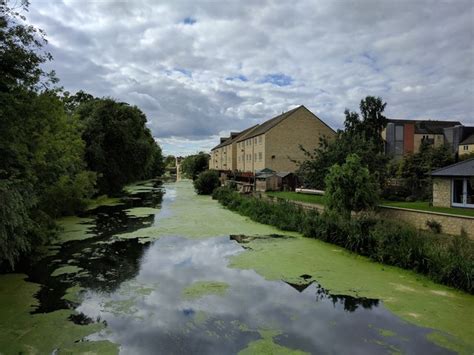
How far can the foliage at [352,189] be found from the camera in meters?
15.4

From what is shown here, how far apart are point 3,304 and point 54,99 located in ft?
25.0

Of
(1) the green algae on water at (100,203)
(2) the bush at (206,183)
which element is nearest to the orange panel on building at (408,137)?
(2) the bush at (206,183)

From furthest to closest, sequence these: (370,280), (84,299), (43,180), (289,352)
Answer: (43,180), (370,280), (84,299), (289,352)

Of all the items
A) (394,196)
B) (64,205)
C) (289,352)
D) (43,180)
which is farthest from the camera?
(394,196)

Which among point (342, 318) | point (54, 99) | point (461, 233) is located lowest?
point (342, 318)

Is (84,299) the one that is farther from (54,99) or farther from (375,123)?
(375,123)

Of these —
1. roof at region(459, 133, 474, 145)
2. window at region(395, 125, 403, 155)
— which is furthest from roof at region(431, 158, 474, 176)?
roof at region(459, 133, 474, 145)

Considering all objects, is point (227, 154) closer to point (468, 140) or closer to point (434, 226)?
point (468, 140)

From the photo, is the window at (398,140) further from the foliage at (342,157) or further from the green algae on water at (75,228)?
the green algae on water at (75,228)

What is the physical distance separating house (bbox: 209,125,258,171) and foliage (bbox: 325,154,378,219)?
3959 centimetres

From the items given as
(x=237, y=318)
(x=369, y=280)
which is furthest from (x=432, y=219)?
(x=237, y=318)

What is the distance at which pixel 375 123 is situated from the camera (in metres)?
42.5

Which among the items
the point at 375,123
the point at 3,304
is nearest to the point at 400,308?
the point at 3,304

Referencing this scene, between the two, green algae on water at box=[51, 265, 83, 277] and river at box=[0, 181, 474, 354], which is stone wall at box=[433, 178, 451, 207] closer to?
river at box=[0, 181, 474, 354]
